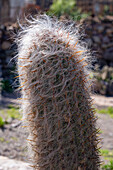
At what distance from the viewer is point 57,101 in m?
1.83

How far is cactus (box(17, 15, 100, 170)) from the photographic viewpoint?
1.83 metres

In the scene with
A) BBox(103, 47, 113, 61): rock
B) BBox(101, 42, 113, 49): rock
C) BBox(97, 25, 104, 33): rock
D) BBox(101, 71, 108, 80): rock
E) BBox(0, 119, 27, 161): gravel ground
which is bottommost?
BBox(0, 119, 27, 161): gravel ground

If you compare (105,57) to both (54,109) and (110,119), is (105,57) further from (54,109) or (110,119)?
(54,109)

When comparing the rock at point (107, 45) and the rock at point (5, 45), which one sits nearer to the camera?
the rock at point (5, 45)

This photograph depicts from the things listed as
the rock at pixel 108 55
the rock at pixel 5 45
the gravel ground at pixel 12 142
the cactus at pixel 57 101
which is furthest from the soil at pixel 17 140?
the rock at pixel 108 55

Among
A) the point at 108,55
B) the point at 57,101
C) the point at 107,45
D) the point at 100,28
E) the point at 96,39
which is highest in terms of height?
the point at 100,28

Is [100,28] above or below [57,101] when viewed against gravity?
above

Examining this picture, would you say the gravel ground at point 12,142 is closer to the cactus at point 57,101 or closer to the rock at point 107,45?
the cactus at point 57,101

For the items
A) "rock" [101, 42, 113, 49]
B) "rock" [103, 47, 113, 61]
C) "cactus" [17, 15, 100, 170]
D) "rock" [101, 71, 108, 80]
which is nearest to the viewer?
"cactus" [17, 15, 100, 170]

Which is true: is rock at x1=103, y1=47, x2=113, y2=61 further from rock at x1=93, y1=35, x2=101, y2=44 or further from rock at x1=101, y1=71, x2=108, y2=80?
rock at x1=101, y1=71, x2=108, y2=80

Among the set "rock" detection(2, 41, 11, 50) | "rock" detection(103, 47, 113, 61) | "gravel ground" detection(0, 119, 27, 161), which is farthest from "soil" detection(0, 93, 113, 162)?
"rock" detection(103, 47, 113, 61)

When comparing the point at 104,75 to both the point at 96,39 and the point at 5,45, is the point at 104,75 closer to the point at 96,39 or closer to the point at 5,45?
the point at 96,39

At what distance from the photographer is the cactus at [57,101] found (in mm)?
1826

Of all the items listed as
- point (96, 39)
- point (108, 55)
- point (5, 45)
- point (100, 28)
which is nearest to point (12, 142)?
point (5, 45)
